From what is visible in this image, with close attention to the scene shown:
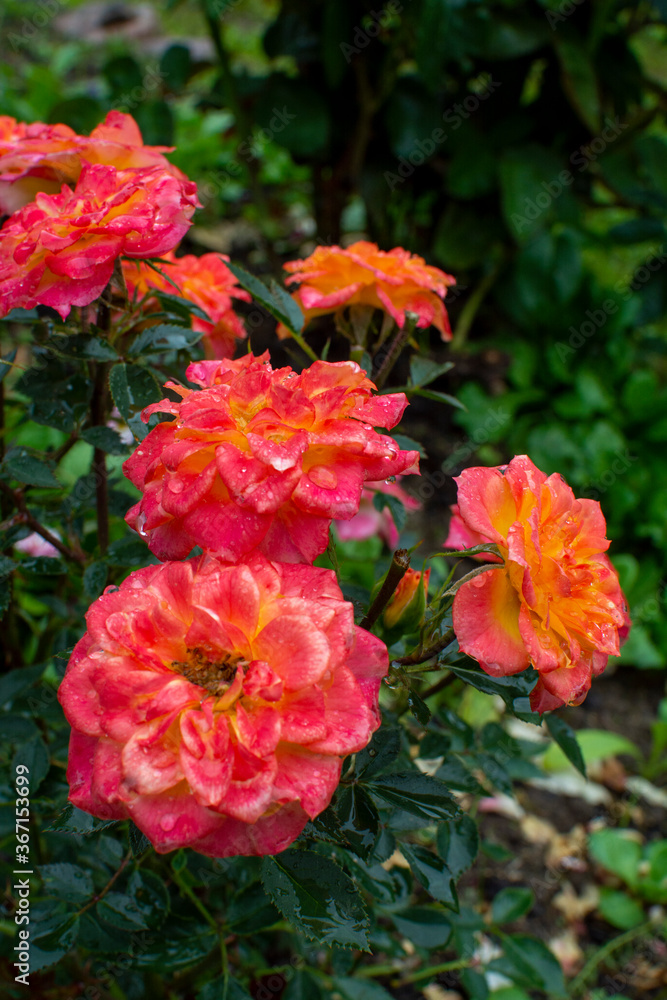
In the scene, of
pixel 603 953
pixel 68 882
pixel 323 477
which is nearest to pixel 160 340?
pixel 323 477

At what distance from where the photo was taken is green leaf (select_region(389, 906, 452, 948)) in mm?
776

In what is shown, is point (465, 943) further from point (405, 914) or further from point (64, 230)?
point (64, 230)

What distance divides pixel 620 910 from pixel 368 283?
3.86ft

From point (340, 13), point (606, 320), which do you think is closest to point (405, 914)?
point (606, 320)

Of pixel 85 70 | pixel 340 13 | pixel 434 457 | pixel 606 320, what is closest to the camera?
pixel 340 13

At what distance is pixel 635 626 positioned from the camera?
179 centimetres

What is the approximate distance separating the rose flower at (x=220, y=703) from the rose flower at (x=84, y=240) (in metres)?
0.23

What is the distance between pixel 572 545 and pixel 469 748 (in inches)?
15.2

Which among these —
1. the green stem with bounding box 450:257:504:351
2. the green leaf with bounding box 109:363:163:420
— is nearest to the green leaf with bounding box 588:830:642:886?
the green leaf with bounding box 109:363:163:420

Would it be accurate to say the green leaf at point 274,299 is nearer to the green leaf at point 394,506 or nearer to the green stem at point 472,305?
the green leaf at point 394,506

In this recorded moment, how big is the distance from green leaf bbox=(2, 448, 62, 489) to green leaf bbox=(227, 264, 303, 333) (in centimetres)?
21

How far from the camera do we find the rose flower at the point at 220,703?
338 mm

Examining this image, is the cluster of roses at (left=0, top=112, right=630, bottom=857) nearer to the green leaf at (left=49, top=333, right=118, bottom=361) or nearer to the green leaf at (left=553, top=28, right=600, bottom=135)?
the green leaf at (left=49, top=333, right=118, bottom=361)

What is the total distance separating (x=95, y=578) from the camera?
0.61 meters
